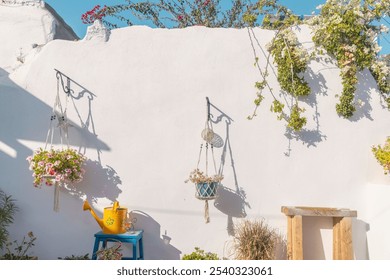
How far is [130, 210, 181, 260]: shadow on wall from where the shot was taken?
395cm

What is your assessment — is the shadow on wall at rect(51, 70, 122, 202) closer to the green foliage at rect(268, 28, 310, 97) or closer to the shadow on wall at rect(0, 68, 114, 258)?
the shadow on wall at rect(0, 68, 114, 258)

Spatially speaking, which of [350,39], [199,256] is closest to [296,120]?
[350,39]

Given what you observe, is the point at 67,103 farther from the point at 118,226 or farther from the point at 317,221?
the point at 317,221

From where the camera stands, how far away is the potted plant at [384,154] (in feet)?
13.0

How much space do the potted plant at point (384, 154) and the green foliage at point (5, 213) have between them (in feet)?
13.1

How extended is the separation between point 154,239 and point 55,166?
1.29 m

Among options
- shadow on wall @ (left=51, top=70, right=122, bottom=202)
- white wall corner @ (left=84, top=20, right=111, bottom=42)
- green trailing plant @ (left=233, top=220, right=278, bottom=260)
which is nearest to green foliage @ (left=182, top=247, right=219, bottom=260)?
green trailing plant @ (left=233, top=220, right=278, bottom=260)

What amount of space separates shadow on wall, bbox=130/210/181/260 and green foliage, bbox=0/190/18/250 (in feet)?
4.12

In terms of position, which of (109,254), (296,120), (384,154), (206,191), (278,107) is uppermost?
(278,107)

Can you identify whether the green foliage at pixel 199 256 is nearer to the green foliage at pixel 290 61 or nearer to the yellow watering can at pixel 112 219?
the yellow watering can at pixel 112 219

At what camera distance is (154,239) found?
3.96 metres

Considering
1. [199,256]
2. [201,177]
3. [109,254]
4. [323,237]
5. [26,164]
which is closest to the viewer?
[109,254]

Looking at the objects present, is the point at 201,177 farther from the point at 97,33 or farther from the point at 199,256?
the point at 97,33
